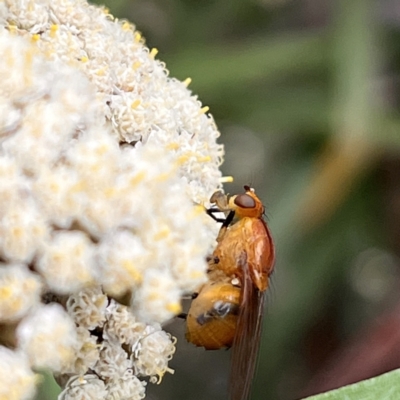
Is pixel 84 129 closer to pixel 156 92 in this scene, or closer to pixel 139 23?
pixel 156 92

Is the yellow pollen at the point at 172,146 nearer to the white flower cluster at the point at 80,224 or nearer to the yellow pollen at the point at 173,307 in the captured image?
the white flower cluster at the point at 80,224

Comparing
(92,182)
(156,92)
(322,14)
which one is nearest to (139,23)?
(322,14)

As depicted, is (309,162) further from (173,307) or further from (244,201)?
(173,307)

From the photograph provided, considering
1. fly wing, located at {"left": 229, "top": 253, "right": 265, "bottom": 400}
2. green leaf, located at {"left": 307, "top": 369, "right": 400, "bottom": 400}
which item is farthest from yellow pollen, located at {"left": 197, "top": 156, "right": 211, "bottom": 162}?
green leaf, located at {"left": 307, "top": 369, "right": 400, "bottom": 400}

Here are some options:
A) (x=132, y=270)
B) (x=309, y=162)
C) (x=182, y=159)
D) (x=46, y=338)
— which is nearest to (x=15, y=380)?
(x=46, y=338)

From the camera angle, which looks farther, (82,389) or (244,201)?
(244,201)

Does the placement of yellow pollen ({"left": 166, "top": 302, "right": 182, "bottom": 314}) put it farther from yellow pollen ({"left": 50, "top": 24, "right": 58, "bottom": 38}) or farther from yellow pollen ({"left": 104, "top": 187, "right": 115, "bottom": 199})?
yellow pollen ({"left": 50, "top": 24, "right": 58, "bottom": 38})

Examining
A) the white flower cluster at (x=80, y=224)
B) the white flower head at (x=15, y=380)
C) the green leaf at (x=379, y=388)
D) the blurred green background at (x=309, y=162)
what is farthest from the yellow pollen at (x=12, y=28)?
the blurred green background at (x=309, y=162)
